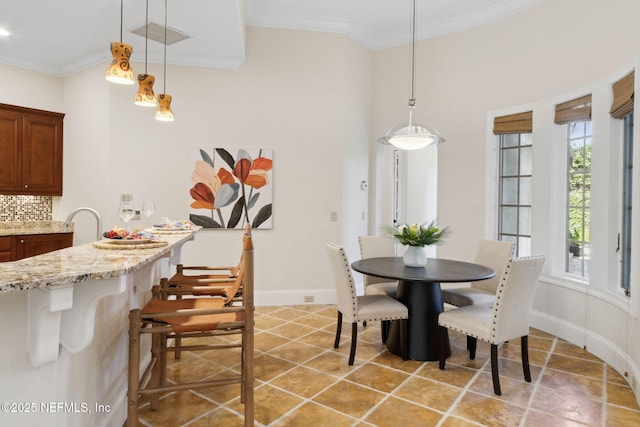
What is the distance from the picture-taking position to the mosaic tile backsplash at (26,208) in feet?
15.9

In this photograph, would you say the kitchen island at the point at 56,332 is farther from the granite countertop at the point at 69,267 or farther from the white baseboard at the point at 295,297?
the white baseboard at the point at 295,297

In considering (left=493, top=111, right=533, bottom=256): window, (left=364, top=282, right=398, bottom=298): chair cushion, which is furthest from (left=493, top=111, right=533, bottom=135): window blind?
(left=364, top=282, right=398, bottom=298): chair cushion

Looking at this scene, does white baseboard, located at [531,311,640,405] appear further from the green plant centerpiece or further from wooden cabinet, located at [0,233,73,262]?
wooden cabinet, located at [0,233,73,262]

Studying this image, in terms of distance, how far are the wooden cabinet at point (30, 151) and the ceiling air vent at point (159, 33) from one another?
1848 mm

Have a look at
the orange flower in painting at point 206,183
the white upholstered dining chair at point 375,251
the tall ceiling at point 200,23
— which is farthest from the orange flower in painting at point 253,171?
the white upholstered dining chair at point 375,251

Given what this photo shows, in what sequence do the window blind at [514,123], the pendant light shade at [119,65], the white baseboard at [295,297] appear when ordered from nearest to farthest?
the pendant light shade at [119,65]
the window blind at [514,123]
the white baseboard at [295,297]

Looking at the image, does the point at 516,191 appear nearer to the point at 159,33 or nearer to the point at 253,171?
the point at 253,171

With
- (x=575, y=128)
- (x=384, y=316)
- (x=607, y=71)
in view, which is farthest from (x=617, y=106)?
(x=384, y=316)

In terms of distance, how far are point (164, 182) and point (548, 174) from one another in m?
4.14

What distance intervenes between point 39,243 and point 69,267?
3.99m

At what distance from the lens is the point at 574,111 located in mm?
3695

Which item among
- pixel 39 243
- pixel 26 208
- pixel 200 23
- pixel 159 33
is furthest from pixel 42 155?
pixel 200 23

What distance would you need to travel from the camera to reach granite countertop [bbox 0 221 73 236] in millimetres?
4465

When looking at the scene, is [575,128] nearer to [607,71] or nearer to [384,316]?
[607,71]
